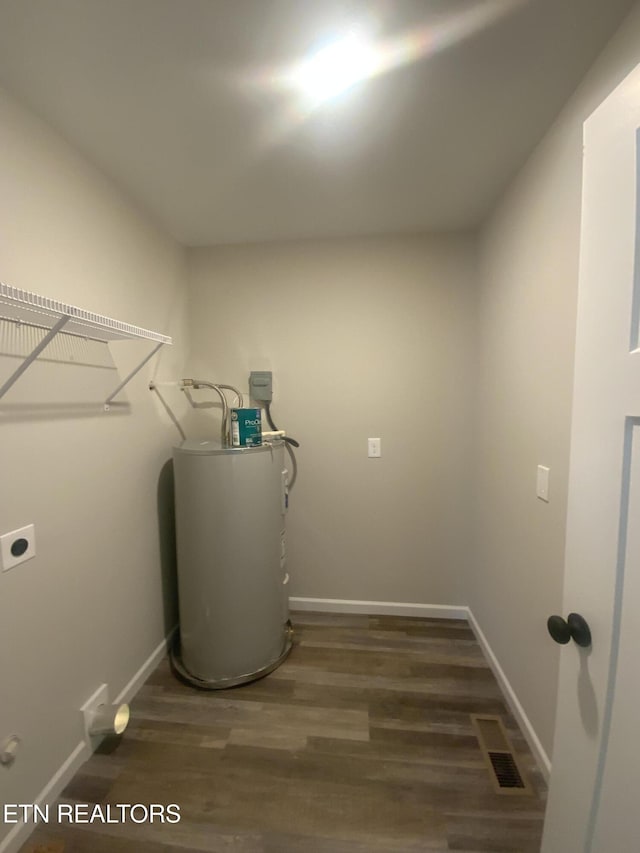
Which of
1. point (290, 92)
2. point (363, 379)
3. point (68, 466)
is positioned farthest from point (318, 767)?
point (290, 92)

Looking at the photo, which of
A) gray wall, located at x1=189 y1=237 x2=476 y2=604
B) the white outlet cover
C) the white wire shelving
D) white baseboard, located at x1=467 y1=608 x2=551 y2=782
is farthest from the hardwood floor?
the white wire shelving

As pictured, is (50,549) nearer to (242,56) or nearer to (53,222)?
(53,222)

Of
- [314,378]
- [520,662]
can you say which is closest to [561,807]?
[520,662]

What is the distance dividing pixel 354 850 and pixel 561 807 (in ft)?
2.37

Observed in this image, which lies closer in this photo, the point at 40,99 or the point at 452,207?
the point at 40,99

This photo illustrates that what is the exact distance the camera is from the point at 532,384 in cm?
143

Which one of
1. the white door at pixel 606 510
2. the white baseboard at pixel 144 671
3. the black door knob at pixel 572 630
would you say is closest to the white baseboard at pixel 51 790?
the white baseboard at pixel 144 671

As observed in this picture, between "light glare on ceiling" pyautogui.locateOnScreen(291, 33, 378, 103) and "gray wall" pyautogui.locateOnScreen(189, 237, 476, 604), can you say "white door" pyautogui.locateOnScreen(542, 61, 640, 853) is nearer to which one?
"light glare on ceiling" pyautogui.locateOnScreen(291, 33, 378, 103)

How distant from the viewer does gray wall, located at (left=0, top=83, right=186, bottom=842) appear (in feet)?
3.60

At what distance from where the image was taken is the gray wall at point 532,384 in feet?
3.83

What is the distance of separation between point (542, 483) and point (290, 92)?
1.59 metres

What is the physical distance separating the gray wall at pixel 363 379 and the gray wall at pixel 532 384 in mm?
224

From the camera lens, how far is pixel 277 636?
1.83 meters

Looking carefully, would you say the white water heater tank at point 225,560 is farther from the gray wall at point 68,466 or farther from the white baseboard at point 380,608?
the white baseboard at point 380,608
